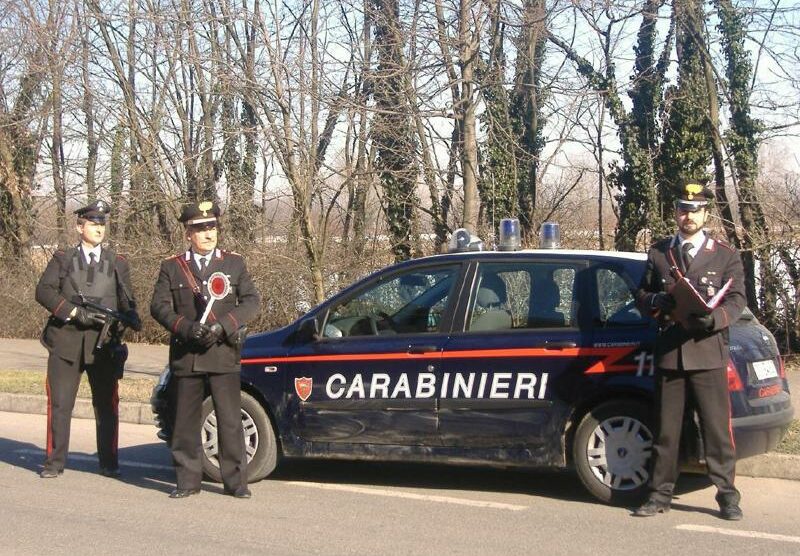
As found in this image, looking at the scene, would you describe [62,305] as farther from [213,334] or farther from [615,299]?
[615,299]

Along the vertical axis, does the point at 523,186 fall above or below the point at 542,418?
above

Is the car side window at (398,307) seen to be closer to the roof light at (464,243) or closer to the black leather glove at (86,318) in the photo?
the roof light at (464,243)

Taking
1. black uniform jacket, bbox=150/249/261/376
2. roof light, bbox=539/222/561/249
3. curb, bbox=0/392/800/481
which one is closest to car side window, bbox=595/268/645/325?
roof light, bbox=539/222/561/249

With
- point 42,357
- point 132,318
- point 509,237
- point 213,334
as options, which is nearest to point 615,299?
point 509,237

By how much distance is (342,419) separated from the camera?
7336mm

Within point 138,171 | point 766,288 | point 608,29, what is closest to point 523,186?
point 608,29

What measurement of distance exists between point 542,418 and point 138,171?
37.4ft

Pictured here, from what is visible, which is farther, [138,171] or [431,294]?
[138,171]

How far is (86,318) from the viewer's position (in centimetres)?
779

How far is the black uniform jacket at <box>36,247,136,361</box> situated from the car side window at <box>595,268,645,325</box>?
339cm

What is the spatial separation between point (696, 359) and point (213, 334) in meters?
2.89

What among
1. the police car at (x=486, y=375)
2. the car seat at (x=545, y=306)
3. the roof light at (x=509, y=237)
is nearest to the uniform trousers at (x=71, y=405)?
the police car at (x=486, y=375)

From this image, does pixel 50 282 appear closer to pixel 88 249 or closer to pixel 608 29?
pixel 88 249

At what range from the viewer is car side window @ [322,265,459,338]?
7371 mm
